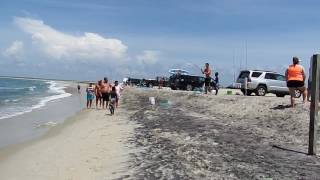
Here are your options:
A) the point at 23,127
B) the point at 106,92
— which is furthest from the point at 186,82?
the point at 23,127

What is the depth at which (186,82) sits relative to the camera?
170ft

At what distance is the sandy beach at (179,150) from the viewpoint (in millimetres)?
9922

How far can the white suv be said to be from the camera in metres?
32.2

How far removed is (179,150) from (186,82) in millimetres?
39777

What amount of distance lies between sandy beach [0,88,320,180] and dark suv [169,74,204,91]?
28.6 meters

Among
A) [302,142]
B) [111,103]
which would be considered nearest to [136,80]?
[111,103]

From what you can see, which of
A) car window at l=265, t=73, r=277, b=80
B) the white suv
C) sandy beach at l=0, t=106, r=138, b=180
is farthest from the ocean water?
car window at l=265, t=73, r=277, b=80

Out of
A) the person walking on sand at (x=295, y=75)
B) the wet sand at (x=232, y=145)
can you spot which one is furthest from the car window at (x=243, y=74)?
the person walking on sand at (x=295, y=75)

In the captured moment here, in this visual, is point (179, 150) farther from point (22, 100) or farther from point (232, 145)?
point (22, 100)

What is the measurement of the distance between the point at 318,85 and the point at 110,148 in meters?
5.79

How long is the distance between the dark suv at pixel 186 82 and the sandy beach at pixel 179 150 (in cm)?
2858

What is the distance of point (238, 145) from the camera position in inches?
497

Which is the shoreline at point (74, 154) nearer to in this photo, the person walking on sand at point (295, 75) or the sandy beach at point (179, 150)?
the sandy beach at point (179, 150)

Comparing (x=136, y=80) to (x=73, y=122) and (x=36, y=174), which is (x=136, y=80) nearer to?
(x=73, y=122)
